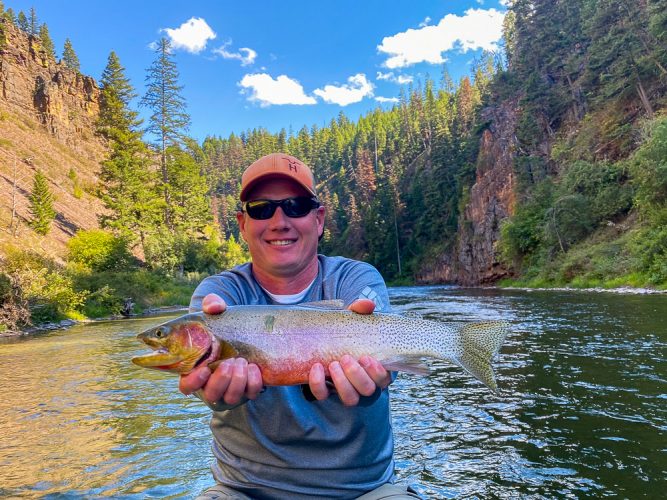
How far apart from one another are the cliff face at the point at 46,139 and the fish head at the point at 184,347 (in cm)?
3479

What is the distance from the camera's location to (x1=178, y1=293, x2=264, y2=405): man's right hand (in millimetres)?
2469

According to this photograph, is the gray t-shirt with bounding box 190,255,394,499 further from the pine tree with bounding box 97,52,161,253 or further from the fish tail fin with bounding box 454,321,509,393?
the pine tree with bounding box 97,52,161,253

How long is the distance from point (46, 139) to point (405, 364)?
85.9 m

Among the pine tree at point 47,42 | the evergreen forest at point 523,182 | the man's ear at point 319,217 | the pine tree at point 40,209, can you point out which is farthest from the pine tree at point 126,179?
the pine tree at point 47,42

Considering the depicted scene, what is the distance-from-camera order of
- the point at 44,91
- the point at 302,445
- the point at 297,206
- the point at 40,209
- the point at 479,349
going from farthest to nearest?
the point at 44,91
the point at 40,209
the point at 297,206
the point at 479,349
the point at 302,445

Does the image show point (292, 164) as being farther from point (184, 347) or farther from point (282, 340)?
point (184, 347)

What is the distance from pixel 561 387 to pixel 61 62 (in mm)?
119593

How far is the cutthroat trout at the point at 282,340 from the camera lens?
8.51 ft

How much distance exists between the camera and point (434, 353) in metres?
2.88

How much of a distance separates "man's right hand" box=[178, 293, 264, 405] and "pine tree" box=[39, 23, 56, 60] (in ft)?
373

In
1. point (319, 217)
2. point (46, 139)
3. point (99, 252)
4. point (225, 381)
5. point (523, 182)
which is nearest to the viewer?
point (225, 381)

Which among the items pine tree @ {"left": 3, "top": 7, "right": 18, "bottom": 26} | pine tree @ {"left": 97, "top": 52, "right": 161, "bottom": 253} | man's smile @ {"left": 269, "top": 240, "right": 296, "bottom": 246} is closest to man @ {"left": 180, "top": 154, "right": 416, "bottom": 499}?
man's smile @ {"left": 269, "top": 240, "right": 296, "bottom": 246}

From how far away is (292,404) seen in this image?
2.68 metres

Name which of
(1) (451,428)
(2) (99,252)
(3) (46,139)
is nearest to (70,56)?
(3) (46,139)
